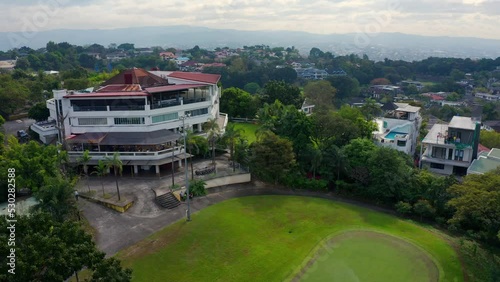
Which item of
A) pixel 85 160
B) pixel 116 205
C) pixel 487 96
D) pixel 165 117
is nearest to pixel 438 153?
pixel 165 117

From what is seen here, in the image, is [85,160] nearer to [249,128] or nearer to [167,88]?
[167,88]

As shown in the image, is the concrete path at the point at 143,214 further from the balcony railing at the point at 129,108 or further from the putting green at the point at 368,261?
the balcony railing at the point at 129,108

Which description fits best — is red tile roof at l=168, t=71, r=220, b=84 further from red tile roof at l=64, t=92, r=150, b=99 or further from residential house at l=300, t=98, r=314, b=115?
residential house at l=300, t=98, r=314, b=115

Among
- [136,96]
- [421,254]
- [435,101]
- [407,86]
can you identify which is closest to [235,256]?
[421,254]

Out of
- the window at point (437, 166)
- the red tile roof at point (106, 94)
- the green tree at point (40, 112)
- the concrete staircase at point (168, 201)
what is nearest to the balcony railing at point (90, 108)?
the red tile roof at point (106, 94)

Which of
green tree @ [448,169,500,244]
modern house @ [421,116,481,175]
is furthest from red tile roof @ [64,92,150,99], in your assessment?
modern house @ [421,116,481,175]

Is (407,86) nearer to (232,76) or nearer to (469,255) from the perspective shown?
(232,76)
